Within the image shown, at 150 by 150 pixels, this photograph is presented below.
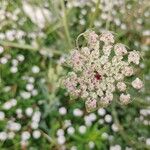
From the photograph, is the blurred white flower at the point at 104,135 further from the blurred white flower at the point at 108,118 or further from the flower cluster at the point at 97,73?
the flower cluster at the point at 97,73

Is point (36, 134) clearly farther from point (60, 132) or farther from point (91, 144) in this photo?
point (91, 144)

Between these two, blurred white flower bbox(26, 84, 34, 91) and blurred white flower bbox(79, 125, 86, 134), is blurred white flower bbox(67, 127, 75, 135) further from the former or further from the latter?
blurred white flower bbox(26, 84, 34, 91)

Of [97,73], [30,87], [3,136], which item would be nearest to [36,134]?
[3,136]

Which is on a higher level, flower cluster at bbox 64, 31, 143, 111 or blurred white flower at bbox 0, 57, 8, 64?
blurred white flower at bbox 0, 57, 8, 64

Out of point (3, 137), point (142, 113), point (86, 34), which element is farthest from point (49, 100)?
point (86, 34)

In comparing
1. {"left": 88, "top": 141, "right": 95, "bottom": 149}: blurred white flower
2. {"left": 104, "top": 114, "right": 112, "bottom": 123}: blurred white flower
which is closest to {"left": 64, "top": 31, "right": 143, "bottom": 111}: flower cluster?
{"left": 88, "top": 141, "right": 95, "bottom": 149}: blurred white flower

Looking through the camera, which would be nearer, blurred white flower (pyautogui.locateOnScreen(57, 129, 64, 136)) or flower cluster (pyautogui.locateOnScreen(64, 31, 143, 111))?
flower cluster (pyautogui.locateOnScreen(64, 31, 143, 111))

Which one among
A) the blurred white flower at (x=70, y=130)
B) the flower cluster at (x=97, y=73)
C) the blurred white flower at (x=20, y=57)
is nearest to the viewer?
the flower cluster at (x=97, y=73)

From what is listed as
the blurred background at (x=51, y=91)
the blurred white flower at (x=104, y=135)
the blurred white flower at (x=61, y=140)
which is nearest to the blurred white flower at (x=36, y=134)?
the blurred background at (x=51, y=91)

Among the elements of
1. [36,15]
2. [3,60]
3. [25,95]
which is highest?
[36,15]
